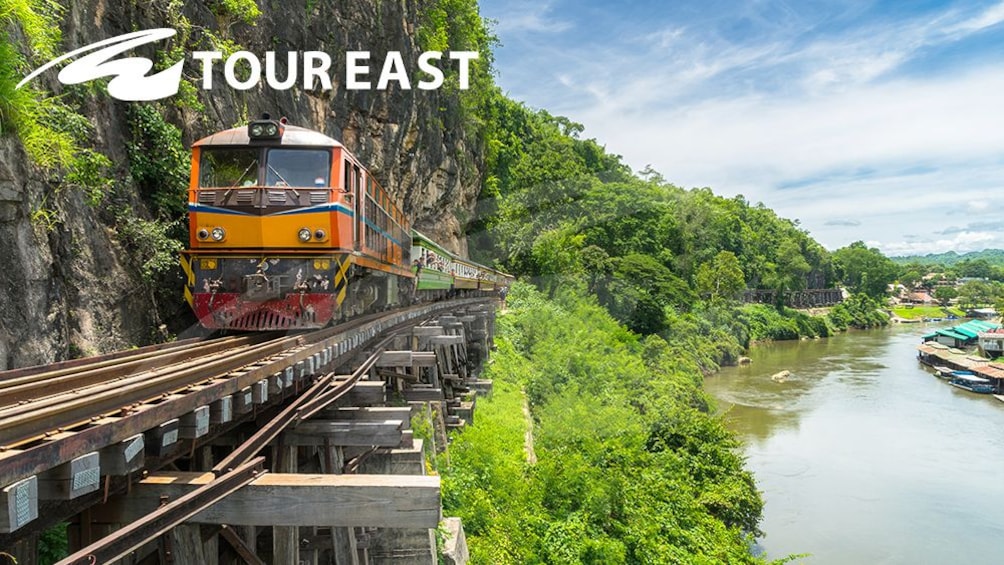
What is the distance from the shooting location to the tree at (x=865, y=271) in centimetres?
8988

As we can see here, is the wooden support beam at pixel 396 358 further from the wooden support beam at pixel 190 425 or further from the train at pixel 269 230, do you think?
the wooden support beam at pixel 190 425

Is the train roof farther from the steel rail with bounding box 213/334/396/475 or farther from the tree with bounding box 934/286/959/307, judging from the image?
the tree with bounding box 934/286/959/307

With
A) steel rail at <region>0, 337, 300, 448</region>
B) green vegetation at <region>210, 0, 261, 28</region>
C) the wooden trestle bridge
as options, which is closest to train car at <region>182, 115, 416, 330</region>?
the wooden trestle bridge

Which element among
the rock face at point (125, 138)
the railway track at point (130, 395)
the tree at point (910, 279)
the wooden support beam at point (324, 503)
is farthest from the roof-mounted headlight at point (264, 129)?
the tree at point (910, 279)

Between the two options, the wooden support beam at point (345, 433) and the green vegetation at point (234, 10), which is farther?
the green vegetation at point (234, 10)

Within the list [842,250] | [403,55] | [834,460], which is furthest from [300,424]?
[842,250]

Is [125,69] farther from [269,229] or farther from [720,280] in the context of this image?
[720,280]

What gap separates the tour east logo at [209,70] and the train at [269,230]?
6.37 feet

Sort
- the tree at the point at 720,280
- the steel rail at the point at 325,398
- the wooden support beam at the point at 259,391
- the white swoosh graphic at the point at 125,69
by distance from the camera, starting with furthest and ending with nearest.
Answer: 1. the tree at the point at 720,280
2. the white swoosh graphic at the point at 125,69
3. the steel rail at the point at 325,398
4. the wooden support beam at the point at 259,391

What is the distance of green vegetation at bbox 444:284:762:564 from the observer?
11508 mm

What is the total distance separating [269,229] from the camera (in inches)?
328

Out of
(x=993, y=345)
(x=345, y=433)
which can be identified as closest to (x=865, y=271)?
(x=993, y=345)

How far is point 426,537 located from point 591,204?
44.0 meters

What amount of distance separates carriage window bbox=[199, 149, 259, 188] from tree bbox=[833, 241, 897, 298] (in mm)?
95359
